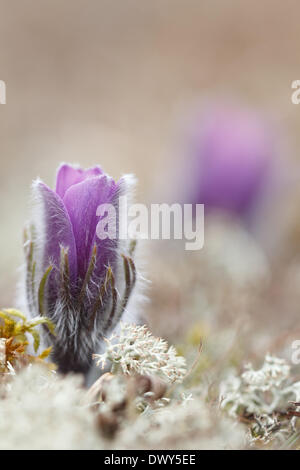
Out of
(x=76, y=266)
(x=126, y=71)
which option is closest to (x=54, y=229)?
(x=76, y=266)

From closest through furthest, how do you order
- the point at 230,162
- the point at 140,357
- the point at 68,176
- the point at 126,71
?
the point at 140,357 → the point at 68,176 → the point at 230,162 → the point at 126,71

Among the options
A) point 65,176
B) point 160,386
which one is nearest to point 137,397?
point 160,386

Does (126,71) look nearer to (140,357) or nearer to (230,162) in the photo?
(230,162)

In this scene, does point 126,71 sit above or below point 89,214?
above

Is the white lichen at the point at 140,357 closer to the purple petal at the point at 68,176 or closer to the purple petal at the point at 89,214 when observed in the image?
the purple petal at the point at 89,214

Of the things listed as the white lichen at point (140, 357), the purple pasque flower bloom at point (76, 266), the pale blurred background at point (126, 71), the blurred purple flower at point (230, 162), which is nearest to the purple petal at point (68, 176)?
the purple pasque flower bloom at point (76, 266)

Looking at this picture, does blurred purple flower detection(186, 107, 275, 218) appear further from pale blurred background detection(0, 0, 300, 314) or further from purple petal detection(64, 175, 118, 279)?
purple petal detection(64, 175, 118, 279)
